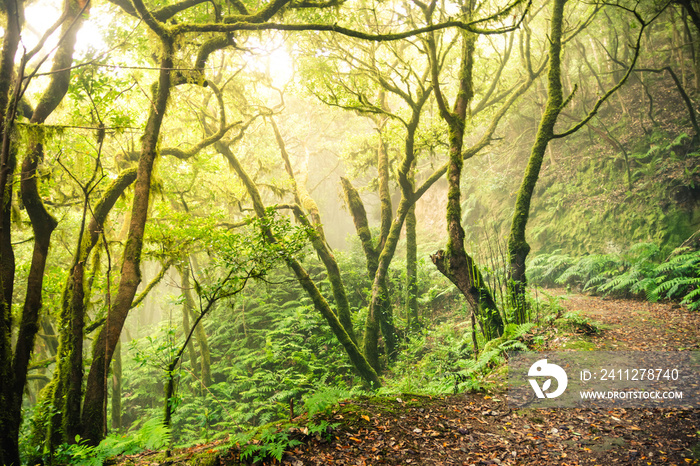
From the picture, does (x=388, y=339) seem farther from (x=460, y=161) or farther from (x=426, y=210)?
(x=426, y=210)

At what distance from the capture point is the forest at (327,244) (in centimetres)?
385

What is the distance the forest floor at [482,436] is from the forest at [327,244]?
3 cm

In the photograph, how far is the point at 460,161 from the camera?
7547 millimetres

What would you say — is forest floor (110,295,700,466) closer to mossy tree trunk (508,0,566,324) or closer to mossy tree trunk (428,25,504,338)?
mossy tree trunk (428,25,504,338)

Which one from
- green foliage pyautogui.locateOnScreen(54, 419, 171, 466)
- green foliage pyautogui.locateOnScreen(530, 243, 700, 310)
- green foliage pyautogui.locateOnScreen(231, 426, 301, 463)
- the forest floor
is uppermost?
green foliage pyautogui.locateOnScreen(530, 243, 700, 310)

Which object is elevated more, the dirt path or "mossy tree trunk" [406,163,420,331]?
"mossy tree trunk" [406,163,420,331]

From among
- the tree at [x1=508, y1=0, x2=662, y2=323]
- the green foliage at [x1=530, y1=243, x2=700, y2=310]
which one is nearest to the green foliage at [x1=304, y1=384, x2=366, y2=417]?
the tree at [x1=508, y1=0, x2=662, y2=323]

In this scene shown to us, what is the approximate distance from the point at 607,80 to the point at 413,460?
18243 millimetres

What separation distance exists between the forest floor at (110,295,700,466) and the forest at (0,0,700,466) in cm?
3

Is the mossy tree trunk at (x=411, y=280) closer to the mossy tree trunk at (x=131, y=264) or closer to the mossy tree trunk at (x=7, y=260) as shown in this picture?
the mossy tree trunk at (x=131, y=264)

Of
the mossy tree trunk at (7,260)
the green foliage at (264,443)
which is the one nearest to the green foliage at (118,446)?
the mossy tree trunk at (7,260)

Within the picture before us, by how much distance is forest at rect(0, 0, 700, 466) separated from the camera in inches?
152

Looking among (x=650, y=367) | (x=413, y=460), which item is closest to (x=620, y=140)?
(x=650, y=367)

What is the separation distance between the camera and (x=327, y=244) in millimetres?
10672
